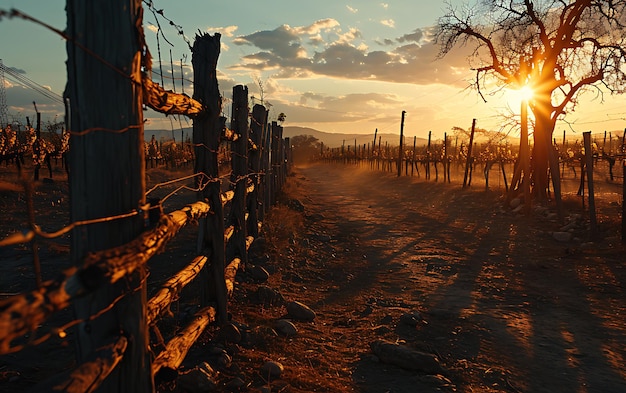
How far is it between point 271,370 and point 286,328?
1001 mm

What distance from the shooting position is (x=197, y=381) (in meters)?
3.13

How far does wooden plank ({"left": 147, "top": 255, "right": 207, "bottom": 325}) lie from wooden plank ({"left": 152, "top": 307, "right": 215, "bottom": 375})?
0.95ft

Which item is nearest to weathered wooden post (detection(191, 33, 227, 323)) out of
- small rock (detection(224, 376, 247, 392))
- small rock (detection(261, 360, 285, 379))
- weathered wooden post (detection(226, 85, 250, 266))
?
small rock (detection(261, 360, 285, 379))

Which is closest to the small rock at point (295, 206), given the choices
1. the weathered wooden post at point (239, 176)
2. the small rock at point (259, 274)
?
the small rock at point (259, 274)

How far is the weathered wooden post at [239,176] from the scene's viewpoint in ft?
20.4

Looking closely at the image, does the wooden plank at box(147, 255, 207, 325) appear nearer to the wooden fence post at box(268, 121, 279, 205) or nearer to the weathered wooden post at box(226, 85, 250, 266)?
the weathered wooden post at box(226, 85, 250, 266)

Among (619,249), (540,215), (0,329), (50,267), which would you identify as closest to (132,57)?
(0,329)

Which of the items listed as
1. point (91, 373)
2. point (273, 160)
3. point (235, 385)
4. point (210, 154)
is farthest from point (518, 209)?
point (91, 373)

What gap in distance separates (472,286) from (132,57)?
6.08m

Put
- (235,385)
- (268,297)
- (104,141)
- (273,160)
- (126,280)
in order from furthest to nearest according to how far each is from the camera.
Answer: (273,160)
(268,297)
(235,385)
(126,280)
(104,141)

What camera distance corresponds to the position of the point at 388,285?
22.2 feet

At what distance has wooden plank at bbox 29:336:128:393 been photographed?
1.62 meters

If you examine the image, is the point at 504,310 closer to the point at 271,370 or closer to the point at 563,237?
the point at 271,370

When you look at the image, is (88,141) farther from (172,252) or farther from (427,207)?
(427,207)
